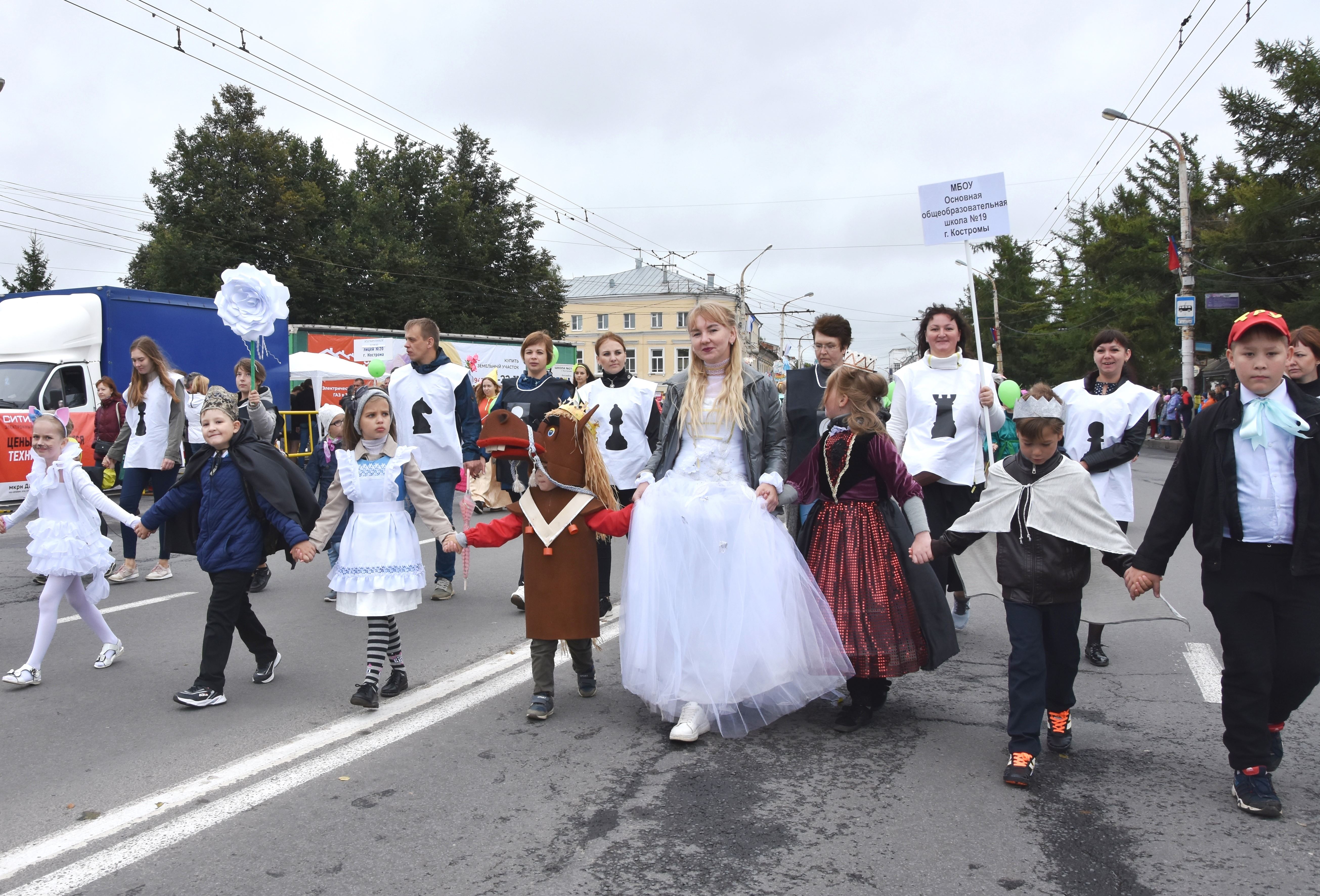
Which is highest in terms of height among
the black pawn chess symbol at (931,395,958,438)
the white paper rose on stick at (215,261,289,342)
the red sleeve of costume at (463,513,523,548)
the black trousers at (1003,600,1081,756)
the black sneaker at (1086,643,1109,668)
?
the white paper rose on stick at (215,261,289,342)

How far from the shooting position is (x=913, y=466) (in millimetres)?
5910

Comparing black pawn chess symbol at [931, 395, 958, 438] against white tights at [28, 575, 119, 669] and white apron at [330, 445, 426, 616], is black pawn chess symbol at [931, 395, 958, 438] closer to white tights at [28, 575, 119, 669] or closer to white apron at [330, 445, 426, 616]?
white apron at [330, 445, 426, 616]

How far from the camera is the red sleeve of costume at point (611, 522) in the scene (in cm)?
479

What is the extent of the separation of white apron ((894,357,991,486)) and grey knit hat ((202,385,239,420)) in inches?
153

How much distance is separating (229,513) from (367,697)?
1.21 meters

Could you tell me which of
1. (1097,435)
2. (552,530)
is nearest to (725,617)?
(552,530)

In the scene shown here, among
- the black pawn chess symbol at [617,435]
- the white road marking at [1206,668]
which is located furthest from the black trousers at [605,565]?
the white road marking at [1206,668]

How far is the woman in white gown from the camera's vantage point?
4352mm

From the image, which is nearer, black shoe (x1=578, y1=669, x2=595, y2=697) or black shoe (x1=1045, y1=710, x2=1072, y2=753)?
black shoe (x1=1045, y1=710, x2=1072, y2=753)

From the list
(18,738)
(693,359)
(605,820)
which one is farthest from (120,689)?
(693,359)

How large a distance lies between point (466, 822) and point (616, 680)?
2041mm

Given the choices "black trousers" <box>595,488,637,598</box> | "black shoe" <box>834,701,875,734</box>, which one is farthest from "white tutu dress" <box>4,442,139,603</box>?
"black shoe" <box>834,701,875,734</box>

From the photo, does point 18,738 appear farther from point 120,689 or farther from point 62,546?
point 62,546

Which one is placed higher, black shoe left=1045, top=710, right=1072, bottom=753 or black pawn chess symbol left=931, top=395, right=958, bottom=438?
black pawn chess symbol left=931, top=395, right=958, bottom=438
